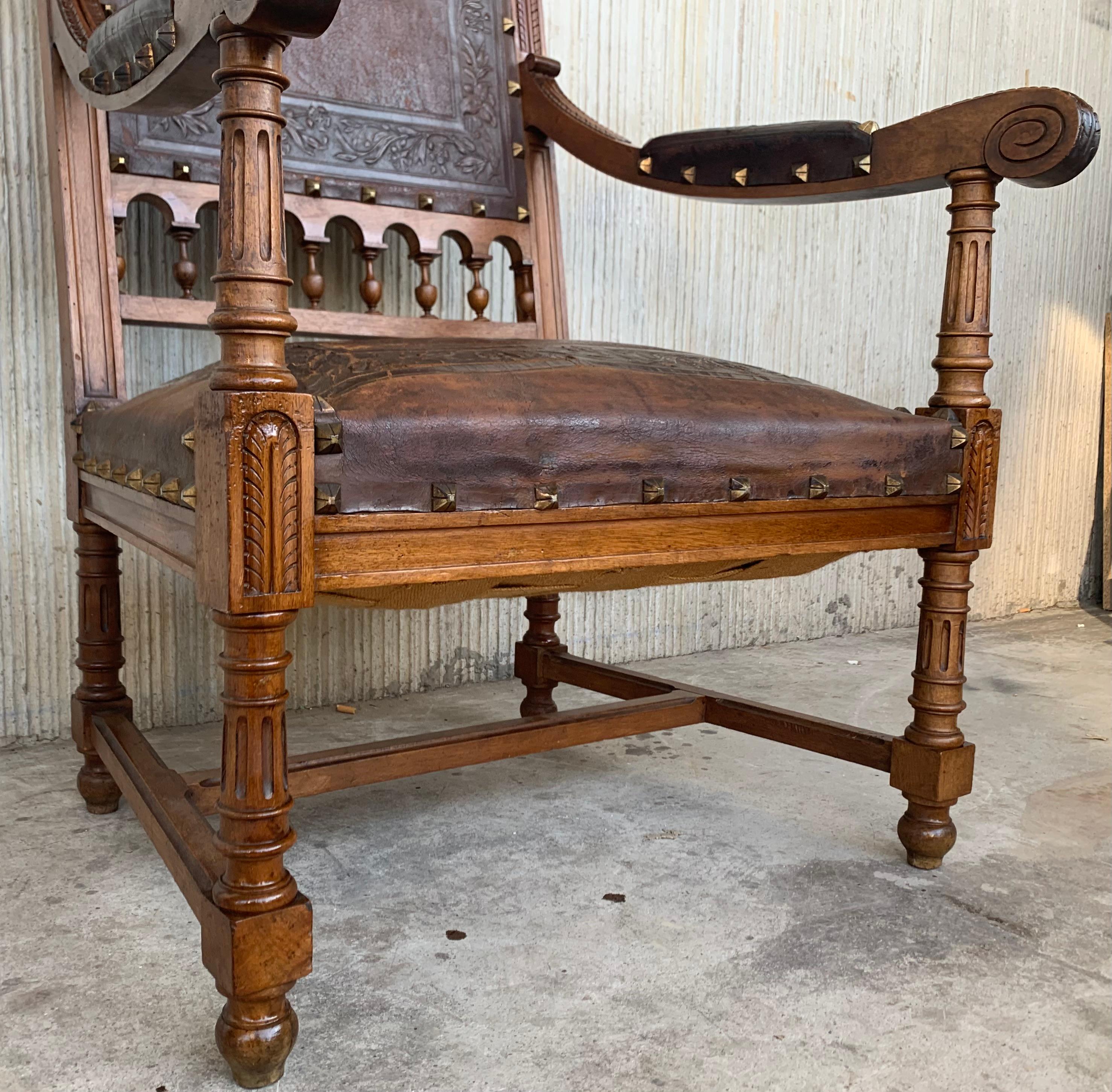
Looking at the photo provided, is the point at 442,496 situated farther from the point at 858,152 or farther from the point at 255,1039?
the point at 858,152

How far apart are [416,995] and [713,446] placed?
1.86 ft

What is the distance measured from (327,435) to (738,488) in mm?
403

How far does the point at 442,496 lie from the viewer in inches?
33.4

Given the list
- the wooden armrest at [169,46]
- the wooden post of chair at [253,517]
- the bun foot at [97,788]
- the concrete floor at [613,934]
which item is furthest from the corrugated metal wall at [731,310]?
the wooden post of chair at [253,517]

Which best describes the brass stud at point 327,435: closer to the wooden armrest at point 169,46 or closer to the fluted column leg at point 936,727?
the wooden armrest at point 169,46

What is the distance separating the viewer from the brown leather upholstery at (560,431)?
83cm

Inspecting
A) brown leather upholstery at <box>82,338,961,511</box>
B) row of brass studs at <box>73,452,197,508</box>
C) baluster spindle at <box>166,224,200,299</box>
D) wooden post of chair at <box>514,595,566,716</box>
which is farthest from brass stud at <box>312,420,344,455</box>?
wooden post of chair at <box>514,595,566,716</box>

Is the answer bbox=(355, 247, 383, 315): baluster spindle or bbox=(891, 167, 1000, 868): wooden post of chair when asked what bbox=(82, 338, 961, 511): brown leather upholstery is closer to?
bbox=(891, 167, 1000, 868): wooden post of chair

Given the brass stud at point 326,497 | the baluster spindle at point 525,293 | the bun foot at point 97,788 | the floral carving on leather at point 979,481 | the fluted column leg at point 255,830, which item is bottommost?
the bun foot at point 97,788

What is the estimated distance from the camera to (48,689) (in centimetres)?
172

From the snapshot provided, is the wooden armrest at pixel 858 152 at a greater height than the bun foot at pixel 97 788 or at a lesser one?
greater

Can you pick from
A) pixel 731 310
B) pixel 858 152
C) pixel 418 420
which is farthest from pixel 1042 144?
pixel 731 310

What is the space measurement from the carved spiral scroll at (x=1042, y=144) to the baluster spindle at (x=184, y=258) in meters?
0.94

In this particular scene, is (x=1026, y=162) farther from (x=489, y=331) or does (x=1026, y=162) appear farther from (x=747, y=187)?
(x=489, y=331)
